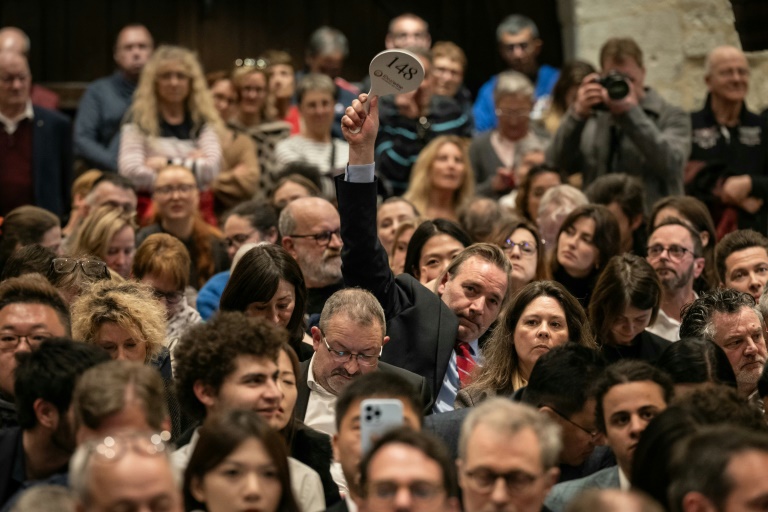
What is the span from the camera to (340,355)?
611 cm

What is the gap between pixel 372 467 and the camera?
4.77m

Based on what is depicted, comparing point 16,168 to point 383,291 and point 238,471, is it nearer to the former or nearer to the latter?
point 383,291

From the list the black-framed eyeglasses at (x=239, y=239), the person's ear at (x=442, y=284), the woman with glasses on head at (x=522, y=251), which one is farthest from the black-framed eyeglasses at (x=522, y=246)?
the black-framed eyeglasses at (x=239, y=239)

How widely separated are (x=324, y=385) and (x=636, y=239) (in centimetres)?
315

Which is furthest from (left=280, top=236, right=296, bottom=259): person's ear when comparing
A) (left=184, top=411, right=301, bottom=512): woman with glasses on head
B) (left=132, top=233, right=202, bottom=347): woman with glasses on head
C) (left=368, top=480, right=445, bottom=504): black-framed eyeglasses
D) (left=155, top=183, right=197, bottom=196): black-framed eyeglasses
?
(left=368, top=480, right=445, bottom=504): black-framed eyeglasses

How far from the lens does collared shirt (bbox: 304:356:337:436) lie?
20.1ft

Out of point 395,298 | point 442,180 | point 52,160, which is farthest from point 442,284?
point 52,160

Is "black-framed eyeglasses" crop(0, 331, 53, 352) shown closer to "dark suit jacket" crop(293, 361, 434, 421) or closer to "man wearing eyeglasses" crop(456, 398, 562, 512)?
"dark suit jacket" crop(293, 361, 434, 421)

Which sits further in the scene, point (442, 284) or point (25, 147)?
point (25, 147)

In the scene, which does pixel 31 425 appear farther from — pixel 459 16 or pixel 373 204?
pixel 459 16

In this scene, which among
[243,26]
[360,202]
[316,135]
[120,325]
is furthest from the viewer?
[243,26]

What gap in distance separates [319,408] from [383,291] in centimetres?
72

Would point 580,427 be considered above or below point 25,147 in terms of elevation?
below

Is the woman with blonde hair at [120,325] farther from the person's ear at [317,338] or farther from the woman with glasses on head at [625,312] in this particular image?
the woman with glasses on head at [625,312]
